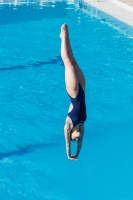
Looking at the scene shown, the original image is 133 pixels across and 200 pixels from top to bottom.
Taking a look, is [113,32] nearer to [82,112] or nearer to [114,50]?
[114,50]

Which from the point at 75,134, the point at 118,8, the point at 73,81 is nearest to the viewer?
the point at 73,81

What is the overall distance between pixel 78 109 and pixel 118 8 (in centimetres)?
1382

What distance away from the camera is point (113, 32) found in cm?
1522

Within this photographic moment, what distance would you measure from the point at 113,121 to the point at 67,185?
2409 mm

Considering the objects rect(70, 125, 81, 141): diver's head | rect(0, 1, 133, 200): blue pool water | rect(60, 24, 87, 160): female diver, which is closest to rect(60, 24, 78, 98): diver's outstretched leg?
rect(60, 24, 87, 160): female diver

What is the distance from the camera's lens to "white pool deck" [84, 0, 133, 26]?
1661 cm

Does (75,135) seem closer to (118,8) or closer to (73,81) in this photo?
(73,81)

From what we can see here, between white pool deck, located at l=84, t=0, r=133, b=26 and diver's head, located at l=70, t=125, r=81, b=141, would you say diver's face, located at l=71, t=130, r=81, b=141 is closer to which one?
diver's head, located at l=70, t=125, r=81, b=141

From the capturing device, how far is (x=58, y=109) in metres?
10.7

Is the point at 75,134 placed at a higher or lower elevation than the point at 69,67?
lower

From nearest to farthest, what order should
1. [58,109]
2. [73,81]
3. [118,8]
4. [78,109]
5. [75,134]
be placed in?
[73,81]
[78,109]
[75,134]
[58,109]
[118,8]

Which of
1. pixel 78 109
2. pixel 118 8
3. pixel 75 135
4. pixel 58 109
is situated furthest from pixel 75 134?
pixel 118 8

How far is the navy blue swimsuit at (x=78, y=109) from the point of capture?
14.5ft

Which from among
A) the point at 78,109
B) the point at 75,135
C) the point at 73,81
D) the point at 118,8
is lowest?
the point at 118,8
